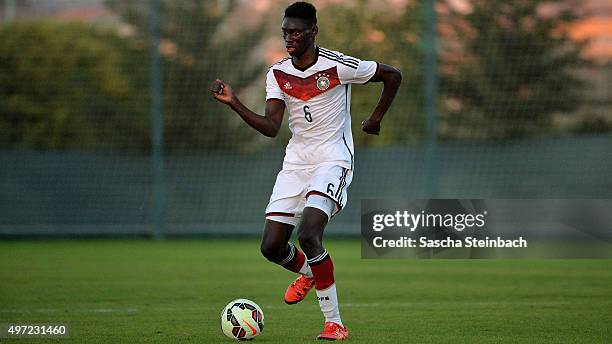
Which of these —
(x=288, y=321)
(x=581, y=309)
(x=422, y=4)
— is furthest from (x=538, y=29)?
(x=288, y=321)

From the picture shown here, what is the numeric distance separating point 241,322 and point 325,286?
25.2 inches

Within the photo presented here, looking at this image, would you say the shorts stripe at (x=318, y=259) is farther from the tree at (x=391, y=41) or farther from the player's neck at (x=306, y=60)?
the tree at (x=391, y=41)

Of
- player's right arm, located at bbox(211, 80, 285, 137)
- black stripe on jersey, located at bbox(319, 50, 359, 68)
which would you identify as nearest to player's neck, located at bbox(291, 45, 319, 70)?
black stripe on jersey, located at bbox(319, 50, 359, 68)

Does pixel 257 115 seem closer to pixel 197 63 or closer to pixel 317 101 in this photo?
pixel 317 101

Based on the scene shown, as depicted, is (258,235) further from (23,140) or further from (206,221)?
(23,140)

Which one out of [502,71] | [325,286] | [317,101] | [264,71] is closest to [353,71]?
[317,101]

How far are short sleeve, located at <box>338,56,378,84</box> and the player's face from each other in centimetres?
35

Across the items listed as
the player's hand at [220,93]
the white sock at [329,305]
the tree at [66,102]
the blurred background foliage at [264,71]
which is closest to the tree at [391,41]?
the blurred background foliage at [264,71]

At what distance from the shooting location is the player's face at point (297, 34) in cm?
806

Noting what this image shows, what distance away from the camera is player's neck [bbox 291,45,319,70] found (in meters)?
8.34

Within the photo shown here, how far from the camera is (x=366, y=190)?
20.5m

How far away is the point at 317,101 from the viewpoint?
8.38 metres

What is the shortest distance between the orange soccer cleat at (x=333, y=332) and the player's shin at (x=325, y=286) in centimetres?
6

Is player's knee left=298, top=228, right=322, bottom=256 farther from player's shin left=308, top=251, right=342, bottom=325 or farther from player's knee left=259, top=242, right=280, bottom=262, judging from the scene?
player's knee left=259, top=242, right=280, bottom=262
